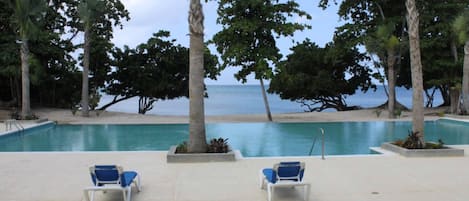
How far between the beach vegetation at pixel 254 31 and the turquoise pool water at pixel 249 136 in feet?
9.20

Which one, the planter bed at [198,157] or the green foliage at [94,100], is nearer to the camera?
the planter bed at [198,157]

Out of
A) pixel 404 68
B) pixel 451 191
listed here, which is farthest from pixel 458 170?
pixel 404 68

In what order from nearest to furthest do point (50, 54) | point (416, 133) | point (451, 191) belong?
1. point (451, 191)
2. point (416, 133)
3. point (50, 54)

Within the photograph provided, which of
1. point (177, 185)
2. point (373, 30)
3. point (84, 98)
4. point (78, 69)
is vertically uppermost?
point (373, 30)

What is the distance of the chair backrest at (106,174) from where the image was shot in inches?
267

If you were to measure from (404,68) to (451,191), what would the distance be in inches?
863

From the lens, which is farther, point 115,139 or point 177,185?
point 115,139

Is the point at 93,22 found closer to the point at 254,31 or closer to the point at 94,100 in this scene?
the point at 94,100

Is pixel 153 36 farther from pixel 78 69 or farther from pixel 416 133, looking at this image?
pixel 416 133

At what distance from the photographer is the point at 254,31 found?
20562mm

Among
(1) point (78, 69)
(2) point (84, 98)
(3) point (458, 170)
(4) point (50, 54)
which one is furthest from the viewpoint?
(1) point (78, 69)

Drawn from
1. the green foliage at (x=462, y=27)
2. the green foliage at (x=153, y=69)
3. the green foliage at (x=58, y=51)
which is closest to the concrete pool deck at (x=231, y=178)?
the green foliage at (x=462, y=27)

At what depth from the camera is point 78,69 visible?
27469 millimetres

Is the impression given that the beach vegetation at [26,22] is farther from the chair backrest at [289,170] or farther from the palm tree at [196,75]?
the chair backrest at [289,170]
